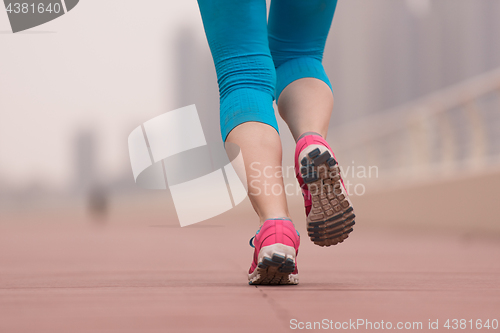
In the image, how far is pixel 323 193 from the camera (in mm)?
754

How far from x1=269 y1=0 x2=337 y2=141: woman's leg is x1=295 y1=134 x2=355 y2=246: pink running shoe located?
83 millimetres

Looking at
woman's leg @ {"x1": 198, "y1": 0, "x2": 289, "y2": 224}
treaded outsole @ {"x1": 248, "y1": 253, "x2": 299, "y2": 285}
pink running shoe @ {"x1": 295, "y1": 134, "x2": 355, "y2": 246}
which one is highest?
woman's leg @ {"x1": 198, "y1": 0, "x2": 289, "y2": 224}

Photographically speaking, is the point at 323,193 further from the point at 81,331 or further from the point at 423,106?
the point at 423,106

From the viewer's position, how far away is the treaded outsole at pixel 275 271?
0.72m

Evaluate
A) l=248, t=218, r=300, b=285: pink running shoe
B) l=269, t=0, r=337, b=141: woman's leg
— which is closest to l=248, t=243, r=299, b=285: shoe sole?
l=248, t=218, r=300, b=285: pink running shoe

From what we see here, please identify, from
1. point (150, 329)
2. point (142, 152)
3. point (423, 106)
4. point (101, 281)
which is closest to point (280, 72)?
point (101, 281)

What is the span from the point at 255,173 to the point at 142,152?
251cm

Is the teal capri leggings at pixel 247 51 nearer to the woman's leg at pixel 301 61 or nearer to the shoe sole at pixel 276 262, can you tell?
the woman's leg at pixel 301 61

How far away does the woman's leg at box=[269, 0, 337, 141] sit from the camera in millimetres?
859

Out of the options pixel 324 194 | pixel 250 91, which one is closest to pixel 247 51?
pixel 250 91

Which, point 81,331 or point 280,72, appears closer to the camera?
point 81,331

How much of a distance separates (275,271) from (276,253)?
0.03 m

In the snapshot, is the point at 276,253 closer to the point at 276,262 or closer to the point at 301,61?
the point at 276,262

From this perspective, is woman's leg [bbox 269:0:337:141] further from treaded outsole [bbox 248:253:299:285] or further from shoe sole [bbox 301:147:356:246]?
treaded outsole [bbox 248:253:299:285]
